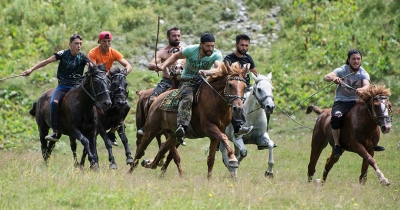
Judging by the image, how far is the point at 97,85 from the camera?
1394cm

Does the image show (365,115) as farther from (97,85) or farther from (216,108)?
(97,85)

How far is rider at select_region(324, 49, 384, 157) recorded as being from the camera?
1384 centimetres

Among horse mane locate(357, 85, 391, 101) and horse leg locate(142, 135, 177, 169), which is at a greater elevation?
horse mane locate(357, 85, 391, 101)

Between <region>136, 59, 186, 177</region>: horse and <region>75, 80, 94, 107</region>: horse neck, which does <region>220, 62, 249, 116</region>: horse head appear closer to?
<region>136, 59, 186, 177</region>: horse

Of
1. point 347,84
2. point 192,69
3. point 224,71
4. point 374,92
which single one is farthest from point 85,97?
point 374,92

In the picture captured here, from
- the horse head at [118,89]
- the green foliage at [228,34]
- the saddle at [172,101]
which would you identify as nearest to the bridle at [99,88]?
the horse head at [118,89]

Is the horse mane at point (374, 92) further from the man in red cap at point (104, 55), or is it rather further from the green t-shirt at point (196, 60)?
the man in red cap at point (104, 55)

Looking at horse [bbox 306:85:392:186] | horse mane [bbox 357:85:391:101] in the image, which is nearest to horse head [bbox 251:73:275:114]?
horse [bbox 306:85:392:186]

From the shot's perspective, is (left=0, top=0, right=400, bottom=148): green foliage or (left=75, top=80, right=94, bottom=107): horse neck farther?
(left=0, top=0, right=400, bottom=148): green foliage

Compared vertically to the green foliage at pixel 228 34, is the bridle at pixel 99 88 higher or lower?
higher

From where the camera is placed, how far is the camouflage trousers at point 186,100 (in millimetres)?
13039

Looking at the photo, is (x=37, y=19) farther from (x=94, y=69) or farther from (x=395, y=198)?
(x=395, y=198)

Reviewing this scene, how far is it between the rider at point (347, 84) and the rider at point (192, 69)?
2.38 m

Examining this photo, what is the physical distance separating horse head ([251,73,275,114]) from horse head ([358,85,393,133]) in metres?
1.63
